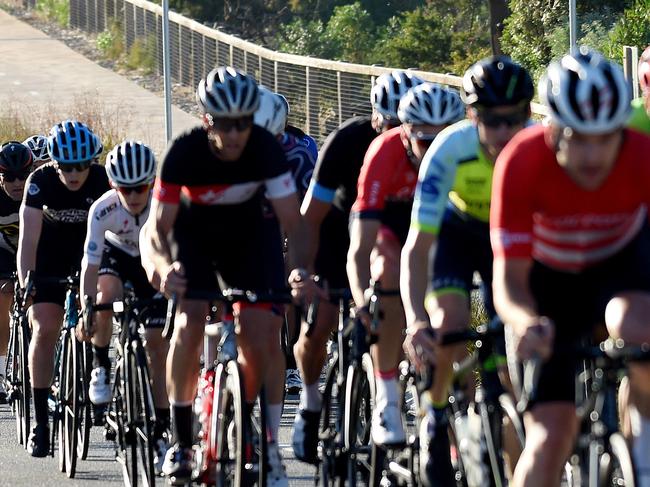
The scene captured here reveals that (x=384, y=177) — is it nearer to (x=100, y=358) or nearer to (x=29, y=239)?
(x=100, y=358)

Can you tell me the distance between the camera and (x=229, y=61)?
34688mm

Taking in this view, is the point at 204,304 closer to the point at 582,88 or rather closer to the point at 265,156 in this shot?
the point at 265,156

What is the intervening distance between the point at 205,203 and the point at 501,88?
1873 mm

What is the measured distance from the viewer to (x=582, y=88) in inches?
217

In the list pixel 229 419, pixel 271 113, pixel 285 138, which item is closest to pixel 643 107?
pixel 229 419

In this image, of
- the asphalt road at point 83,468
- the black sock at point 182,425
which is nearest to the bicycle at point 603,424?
the black sock at point 182,425

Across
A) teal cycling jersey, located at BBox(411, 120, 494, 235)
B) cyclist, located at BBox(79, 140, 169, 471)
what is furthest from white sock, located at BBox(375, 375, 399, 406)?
cyclist, located at BBox(79, 140, 169, 471)

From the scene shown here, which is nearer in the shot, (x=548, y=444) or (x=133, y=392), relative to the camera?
(x=548, y=444)

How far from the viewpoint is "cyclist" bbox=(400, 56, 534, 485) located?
6.80 meters

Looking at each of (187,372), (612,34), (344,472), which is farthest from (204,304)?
(612,34)

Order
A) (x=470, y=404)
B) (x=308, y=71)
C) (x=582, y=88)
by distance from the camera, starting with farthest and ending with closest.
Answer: (x=308, y=71), (x=470, y=404), (x=582, y=88)

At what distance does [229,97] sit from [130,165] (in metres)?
2.12

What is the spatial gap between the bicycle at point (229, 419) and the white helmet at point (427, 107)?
102 centimetres

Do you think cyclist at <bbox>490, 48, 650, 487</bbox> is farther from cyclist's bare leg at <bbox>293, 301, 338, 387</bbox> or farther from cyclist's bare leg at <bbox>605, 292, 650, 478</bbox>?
cyclist's bare leg at <bbox>293, 301, 338, 387</bbox>
